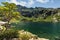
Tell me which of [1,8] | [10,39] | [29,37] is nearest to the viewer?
[10,39]

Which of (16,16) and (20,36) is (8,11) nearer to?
(16,16)

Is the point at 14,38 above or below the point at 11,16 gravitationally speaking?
below

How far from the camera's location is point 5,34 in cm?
4375

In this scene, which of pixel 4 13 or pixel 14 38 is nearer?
pixel 14 38

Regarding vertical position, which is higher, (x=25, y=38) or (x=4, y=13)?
(x=4, y=13)

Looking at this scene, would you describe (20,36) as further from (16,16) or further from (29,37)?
(16,16)

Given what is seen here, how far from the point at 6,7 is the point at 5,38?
508 inches

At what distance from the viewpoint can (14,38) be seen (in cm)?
4381

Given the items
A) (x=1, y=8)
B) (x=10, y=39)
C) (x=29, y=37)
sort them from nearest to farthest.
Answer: (x=10, y=39), (x=29, y=37), (x=1, y=8)

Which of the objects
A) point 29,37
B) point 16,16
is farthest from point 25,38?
point 16,16

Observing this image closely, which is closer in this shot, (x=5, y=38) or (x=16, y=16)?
(x=5, y=38)

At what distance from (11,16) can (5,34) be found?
10.2m

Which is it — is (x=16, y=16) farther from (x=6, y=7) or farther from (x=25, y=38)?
(x=25, y=38)

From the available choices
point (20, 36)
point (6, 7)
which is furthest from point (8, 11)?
point (20, 36)
